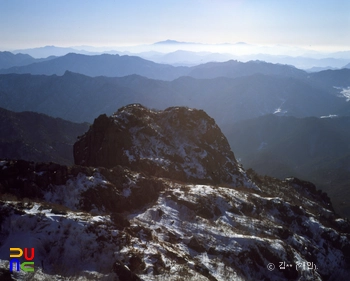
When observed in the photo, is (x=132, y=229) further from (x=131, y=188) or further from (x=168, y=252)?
(x=131, y=188)

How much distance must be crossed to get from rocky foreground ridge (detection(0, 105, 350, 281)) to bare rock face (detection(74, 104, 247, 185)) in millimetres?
257

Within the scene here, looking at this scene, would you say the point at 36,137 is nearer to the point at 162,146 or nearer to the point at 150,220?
the point at 162,146

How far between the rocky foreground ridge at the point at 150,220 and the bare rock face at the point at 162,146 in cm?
26

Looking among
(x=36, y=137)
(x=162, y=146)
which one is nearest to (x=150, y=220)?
(x=162, y=146)

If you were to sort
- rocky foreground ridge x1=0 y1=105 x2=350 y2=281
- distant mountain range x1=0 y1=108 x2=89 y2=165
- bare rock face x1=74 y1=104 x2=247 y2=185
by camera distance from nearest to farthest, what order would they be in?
rocky foreground ridge x1=0 y1=105 x2=350 y2=281, bare rock face x1=74 y1=104 x2=247 y2=185, distant mountain range x1=0 y1=108 x2=89 y2=165

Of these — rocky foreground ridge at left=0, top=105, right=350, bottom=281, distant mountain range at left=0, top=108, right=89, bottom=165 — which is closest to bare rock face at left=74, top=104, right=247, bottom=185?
rocky foreground ridge at left=0, top=105, right=350, bottom=281

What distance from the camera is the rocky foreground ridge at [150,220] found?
2372 cm

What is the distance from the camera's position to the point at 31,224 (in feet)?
78.6

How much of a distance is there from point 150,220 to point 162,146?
27.8 meters

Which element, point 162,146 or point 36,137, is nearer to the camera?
point 162,146

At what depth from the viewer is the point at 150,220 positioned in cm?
3334

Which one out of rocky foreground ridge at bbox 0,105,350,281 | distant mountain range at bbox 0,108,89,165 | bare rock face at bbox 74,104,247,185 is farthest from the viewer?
distant mountain range at bbox 0,108,89,165

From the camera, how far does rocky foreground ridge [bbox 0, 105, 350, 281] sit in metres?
23.7

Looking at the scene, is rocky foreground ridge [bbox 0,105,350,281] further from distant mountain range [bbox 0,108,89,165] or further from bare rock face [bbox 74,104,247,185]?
distant mountain range [bbox 0,108,89,165]
